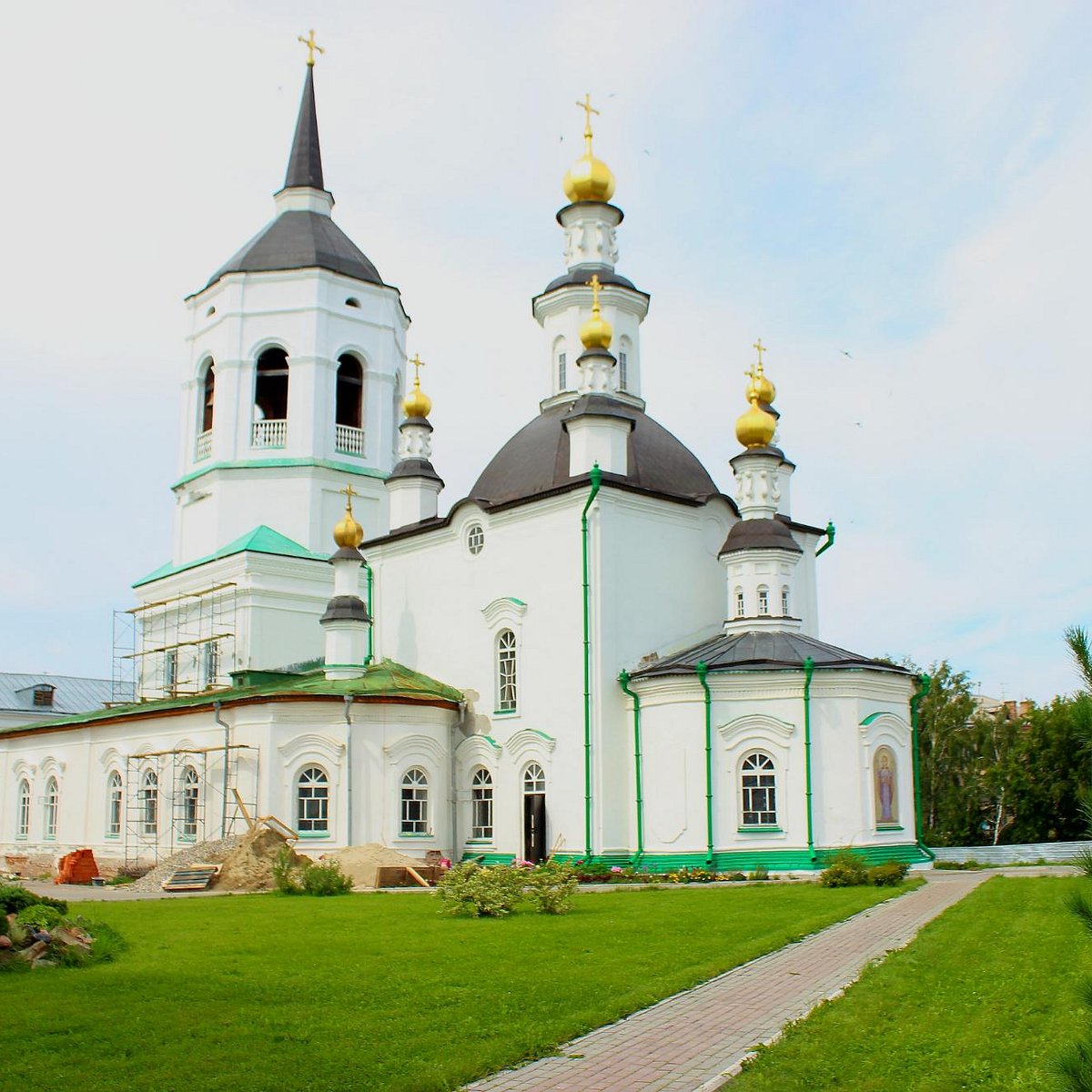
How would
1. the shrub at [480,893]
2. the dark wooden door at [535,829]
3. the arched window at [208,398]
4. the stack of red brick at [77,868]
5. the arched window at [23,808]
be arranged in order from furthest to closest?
1. the arched window at [208,398]
2. the arched window at [23,808]
3. the stack of red brick at [77,868]
4. the dark wooden door at [535,829]
5. the shrub at [480,893]

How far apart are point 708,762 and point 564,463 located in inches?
268

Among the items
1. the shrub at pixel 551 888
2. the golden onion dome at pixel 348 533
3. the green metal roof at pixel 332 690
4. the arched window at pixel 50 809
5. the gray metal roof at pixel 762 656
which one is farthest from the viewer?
the arched window at pixel 50 809

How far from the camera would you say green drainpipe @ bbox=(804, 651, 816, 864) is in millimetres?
21109

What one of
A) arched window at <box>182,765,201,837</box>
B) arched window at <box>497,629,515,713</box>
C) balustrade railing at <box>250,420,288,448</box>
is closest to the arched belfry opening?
balustrade railing at <box>250,420,288,448</box>

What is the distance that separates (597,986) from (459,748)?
16.5 metres

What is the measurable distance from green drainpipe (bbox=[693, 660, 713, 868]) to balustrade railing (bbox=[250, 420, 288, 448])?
1495 cm

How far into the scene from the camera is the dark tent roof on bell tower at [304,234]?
3347 centimetres

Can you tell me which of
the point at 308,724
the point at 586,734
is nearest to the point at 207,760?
the point at 308,724

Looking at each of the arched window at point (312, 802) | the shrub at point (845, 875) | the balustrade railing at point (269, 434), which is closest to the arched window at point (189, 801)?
the arched window at point (312, 802)

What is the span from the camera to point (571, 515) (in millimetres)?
23625

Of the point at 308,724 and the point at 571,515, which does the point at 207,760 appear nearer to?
the point at 308,724

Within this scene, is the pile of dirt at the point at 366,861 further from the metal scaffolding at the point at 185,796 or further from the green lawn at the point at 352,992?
the green lawn at the point at 352,992

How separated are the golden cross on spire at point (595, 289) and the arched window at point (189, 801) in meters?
12.7

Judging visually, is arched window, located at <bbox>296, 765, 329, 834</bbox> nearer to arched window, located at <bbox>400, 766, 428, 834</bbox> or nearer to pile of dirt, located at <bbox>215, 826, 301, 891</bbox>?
arched window, located at <bbox>400, 766, 428, 834</bbox>
